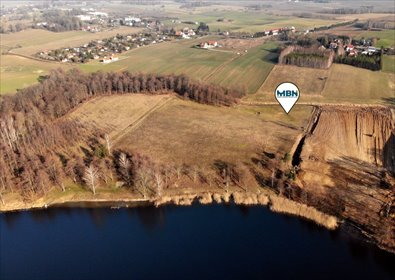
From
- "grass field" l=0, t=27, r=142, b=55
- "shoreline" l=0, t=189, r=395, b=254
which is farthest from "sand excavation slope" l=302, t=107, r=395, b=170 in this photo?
"grass field" l=0, t=27, r=142, b=55

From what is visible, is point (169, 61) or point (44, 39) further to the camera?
point (44, 39)

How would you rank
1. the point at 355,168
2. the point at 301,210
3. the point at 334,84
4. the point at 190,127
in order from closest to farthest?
the point at 301,210, the point at 355,168, the point at 190,127, the point at 334,84

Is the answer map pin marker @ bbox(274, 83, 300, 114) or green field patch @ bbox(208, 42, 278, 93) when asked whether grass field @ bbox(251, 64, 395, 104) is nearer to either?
green field patch @ bbox(208, 42, 278, 93)

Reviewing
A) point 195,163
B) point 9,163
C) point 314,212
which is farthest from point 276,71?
point 9,163

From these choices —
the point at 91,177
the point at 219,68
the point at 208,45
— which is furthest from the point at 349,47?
the point at 91,177

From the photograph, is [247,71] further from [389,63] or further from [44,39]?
[44,39]

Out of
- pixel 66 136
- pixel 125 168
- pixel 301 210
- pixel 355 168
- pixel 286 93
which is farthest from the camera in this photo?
pixel 66 136

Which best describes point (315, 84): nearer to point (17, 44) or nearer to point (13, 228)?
point (13, 228)

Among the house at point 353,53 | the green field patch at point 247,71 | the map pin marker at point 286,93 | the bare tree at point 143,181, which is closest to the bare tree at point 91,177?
the bare tree at point 143,181
